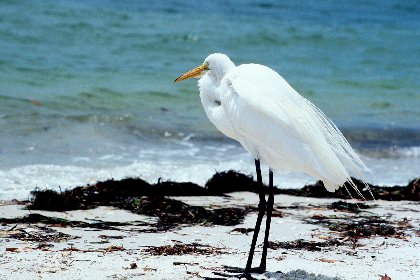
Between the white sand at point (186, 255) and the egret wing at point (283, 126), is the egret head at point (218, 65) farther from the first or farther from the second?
the white sand at point (186, 255)

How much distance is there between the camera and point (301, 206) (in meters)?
6.43

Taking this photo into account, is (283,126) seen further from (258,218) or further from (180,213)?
(180,213)

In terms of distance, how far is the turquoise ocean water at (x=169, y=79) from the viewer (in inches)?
354

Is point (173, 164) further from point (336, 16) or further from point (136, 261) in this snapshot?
point (336, 16)

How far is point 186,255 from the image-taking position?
185 inches

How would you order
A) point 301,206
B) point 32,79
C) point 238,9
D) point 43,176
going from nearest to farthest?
point 301,206, point 43,176, point 32,79, point 238,9

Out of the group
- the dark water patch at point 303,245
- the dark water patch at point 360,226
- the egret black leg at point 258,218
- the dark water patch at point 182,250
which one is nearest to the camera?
the egret black leg at point 258,218

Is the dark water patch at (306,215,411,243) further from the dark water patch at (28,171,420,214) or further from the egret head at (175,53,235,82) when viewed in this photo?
the egret head at (175,53,235,82)

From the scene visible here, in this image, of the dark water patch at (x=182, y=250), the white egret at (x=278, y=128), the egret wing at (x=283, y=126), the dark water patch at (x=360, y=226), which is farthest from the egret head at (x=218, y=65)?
the dark water patch at (x=360, y=226)

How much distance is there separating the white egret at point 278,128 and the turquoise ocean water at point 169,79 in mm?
2875

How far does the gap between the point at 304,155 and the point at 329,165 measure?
14 cm

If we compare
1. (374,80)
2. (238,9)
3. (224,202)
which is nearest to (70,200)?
(224,202)

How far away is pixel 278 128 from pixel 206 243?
1.11 metres

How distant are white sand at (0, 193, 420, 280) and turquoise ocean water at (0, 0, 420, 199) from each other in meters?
1.76
